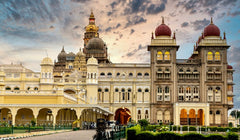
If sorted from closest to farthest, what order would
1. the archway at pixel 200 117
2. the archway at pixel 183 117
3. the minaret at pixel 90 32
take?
the archway at pixel 200 117 → the archway at pixel 183 117 → the minaret at pixel 90 32

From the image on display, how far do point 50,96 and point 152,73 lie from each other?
24.5 metres

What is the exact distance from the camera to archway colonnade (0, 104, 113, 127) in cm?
5438

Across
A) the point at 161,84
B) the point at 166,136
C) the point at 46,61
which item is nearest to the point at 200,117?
the point at 161,84

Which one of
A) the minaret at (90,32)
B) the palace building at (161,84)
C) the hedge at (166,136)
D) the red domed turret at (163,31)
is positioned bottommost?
the hedge at (166,136)

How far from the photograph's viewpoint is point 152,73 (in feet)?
252

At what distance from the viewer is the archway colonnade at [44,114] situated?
5438 cm

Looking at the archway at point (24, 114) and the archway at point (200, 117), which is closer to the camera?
the archway at point (24, 114)

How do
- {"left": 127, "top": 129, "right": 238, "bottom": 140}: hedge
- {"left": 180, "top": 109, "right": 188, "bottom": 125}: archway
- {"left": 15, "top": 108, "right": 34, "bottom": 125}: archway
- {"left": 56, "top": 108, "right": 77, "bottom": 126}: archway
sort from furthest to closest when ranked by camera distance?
1. {"left": 180, "top": 109, "right": 188, "bottom": 125}: archway
2. {"left": 15, "top": 108, "right": 34, "bottom": 125}: archway
3. {"left": 56, "top": 108, "right": 77, "bottom": 126}: archway
4. {"left": 127, "top": 129, "right": 238, "bottom": 140}: hedge

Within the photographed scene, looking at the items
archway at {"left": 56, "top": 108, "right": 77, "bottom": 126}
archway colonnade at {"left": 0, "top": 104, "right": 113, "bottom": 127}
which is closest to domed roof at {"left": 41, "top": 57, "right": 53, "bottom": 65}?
archway colonnade at {"left": 0, "top": 104, "right": 113, "bottom": 127}

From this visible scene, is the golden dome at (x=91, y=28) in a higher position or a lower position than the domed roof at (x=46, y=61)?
higher

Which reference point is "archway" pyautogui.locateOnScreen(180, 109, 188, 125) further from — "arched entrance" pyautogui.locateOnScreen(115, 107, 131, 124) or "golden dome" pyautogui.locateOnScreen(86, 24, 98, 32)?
"golden dome" pyautogui.locateOnScreen(86, 24, 98, 32)

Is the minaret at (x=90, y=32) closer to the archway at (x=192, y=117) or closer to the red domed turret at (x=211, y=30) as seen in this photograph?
the red domed turret at (x=211, y=30)

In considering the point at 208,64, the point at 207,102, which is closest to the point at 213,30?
the point at 208,64

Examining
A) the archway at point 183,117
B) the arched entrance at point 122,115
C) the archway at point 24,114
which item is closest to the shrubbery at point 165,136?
the archway at point 24,114
